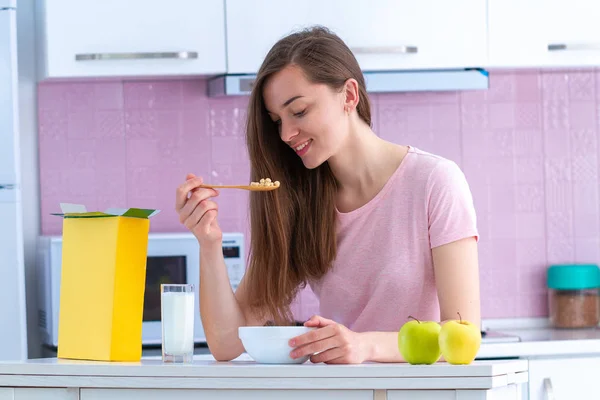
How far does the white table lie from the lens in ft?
4.78

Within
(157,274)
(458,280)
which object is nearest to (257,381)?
(458,280)

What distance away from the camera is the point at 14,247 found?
9.66 feet

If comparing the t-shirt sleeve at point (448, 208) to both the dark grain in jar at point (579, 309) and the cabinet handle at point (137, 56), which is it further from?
the dark grain in jar at point (579, 309)

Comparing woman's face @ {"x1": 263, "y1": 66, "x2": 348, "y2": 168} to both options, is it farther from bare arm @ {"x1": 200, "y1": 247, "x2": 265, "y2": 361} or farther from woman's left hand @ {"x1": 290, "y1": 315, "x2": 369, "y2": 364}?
woman's left hand @ {"x1": 290, "y1": 315, "x2": 369, "y2": 364}

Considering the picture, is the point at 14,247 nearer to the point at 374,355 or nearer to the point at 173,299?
the point at 173,299

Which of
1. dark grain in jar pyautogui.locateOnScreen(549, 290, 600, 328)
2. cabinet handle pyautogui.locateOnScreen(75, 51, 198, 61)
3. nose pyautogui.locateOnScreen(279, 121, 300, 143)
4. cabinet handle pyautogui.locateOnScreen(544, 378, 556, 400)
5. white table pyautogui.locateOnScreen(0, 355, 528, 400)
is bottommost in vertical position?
cabinet handle pyautogui.locateOnScreen(544, 378, 556, 400)

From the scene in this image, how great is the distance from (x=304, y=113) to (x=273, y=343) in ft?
1.66

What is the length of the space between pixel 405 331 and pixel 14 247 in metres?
1.74

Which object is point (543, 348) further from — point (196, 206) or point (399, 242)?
point (196, 206)

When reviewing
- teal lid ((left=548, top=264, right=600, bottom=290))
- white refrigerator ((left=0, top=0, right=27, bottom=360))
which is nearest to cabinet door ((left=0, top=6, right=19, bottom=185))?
white refrigerator ((left=0, top=0, right=27, bottom=360))

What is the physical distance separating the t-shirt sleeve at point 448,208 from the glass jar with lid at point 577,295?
1.68m

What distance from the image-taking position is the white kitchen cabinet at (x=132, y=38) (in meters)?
3.12

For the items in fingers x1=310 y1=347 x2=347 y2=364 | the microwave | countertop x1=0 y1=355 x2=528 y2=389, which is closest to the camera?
countertop x1=0 y1=355 x2=528 y2=389

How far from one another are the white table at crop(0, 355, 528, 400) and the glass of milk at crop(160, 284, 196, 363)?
66 mm
